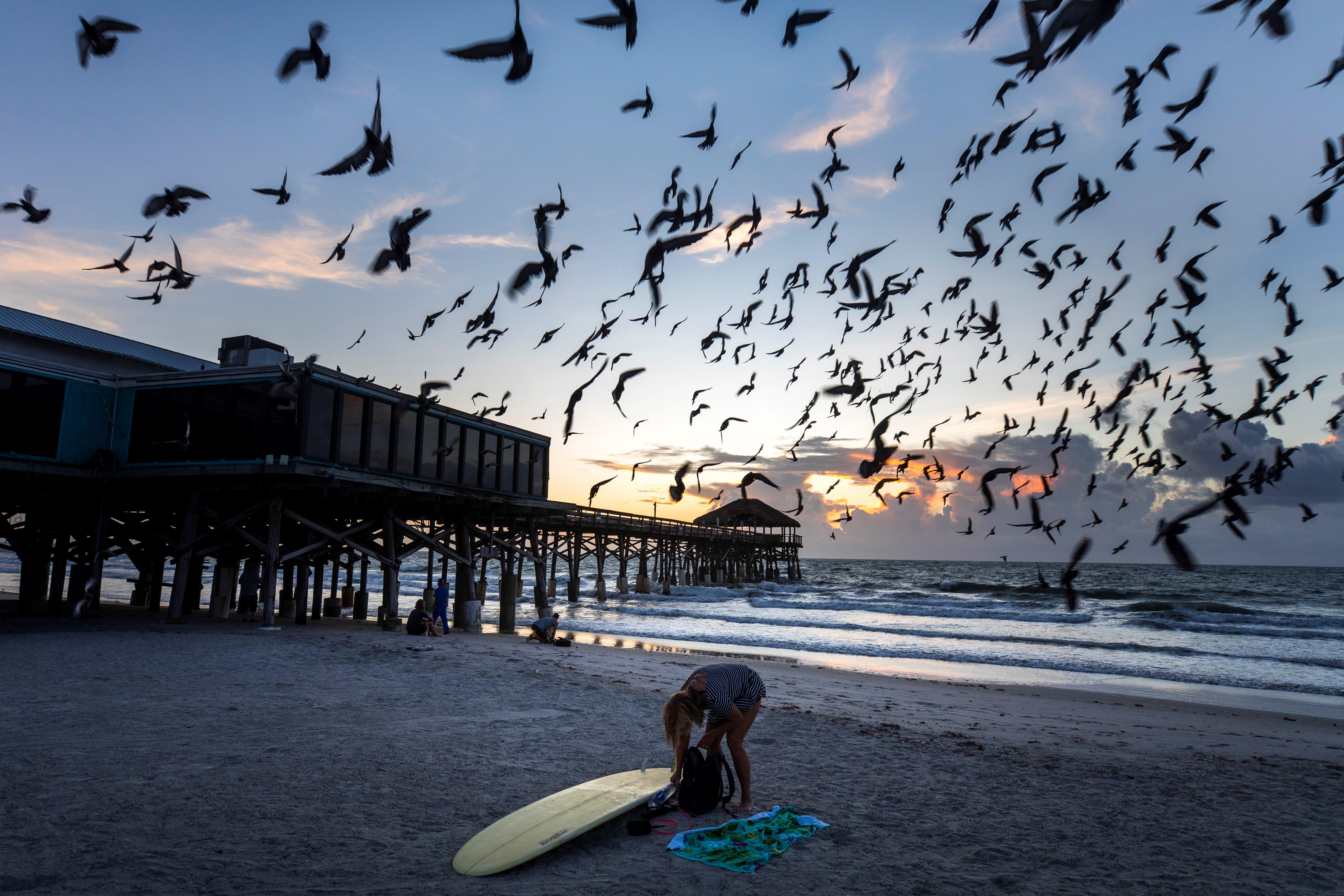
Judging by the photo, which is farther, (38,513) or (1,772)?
(38,513)

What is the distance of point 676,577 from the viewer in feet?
210

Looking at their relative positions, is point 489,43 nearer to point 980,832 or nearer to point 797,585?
point 980,832

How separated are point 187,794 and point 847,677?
14.8 m

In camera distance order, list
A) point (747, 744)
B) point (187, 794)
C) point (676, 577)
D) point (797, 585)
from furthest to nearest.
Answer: point (797, 585), point (676, 577), point (747, 744), point (187, 794)

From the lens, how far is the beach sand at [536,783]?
5070mm

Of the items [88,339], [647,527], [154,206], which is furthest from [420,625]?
[647,527]

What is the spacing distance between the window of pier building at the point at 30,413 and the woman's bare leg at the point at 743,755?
59.2ft

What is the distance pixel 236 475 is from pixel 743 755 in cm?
1498

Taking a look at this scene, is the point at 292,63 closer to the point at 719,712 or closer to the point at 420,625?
the point at 719,712

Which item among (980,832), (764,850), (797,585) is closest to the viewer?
(764,850)

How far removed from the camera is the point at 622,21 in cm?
509

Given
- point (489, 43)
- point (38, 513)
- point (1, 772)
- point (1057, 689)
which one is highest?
point (489, 43)

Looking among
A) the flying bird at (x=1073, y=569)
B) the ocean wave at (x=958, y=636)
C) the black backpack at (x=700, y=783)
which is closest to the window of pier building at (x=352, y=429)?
the black backpack at (x=700, y=783)

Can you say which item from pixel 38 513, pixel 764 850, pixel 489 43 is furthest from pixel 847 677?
pixel 38 513
